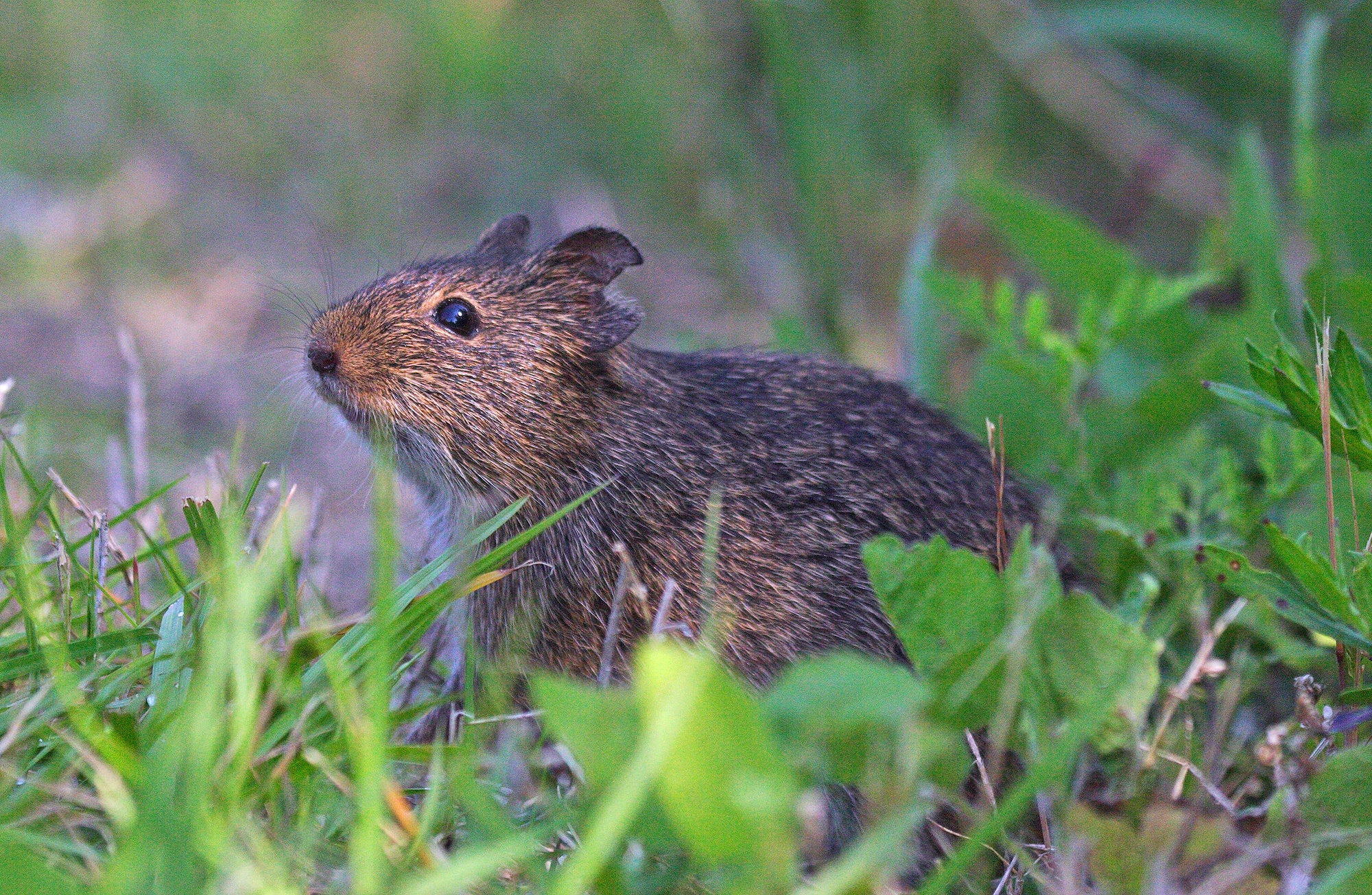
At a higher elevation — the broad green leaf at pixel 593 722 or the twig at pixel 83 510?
the twig at pixel 83 510

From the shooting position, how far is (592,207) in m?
7.86

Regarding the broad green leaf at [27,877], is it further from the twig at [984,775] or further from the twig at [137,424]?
the twig at [137,424]

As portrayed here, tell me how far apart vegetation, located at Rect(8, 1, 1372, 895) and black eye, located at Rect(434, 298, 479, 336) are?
23.8 inches

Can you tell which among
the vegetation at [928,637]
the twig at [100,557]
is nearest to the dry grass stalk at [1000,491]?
the vegetation at [928,637]

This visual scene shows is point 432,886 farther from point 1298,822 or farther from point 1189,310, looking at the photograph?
point 1189,310

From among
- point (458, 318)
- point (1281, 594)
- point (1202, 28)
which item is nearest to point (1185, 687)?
point (1281, 594)

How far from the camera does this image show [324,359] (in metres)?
3.40

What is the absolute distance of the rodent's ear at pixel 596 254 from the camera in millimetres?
3623

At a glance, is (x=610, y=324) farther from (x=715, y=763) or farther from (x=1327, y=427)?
(x=715, y=763)

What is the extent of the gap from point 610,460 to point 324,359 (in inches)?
31.6

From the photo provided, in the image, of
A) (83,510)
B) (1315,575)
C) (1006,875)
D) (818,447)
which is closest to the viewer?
(1006,875)

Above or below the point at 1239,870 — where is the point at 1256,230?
above

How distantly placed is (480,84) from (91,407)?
386 centimetres

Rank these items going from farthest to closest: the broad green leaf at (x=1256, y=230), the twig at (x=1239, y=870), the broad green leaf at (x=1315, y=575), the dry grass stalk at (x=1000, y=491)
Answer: the broad green leaf at (x=1256, y=230) < the dry grass stalk at (x=1000, y=491) < the broad green leaf at (x=1315, y=575) < the twig at (x=1239, y=870)
